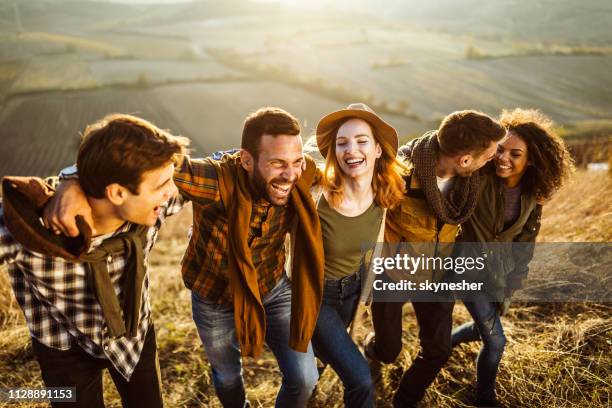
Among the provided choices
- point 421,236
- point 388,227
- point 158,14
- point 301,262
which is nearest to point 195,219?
point 301,262

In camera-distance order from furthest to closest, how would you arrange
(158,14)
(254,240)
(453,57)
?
(158,14) → (453,57) → (254,240)

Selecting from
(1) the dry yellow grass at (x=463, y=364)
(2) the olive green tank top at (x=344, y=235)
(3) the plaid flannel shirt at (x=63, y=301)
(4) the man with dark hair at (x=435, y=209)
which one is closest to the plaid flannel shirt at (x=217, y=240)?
(2) the olive green tank top at (x=344, y=235)

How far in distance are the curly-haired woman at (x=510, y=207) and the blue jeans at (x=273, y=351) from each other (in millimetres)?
1177

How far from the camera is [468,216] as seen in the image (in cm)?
251

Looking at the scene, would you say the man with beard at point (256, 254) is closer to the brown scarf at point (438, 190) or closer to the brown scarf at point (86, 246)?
the brown scarf at point (86, 246)

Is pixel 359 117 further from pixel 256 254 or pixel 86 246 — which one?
pixel 86 246

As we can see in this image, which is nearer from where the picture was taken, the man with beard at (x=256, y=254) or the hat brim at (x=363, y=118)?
the man with beard at (x=256, y=254)

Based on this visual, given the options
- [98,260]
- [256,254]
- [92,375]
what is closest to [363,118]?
[256,254]

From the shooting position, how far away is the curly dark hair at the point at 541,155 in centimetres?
258

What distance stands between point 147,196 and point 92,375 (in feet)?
3.11

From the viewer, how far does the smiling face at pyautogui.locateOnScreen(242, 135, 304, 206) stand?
2209 millimetres

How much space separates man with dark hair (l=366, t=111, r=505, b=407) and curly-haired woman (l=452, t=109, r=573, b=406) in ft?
0.57

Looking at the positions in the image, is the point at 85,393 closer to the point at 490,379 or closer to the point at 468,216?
the point at 468,216

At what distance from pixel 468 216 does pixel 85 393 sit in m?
2.25
